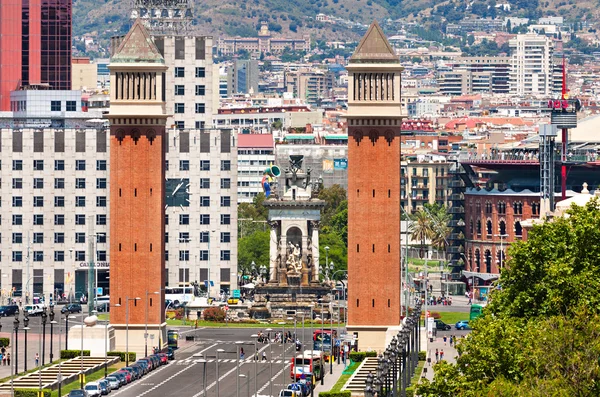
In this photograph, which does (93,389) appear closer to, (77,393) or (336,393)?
(77,393)

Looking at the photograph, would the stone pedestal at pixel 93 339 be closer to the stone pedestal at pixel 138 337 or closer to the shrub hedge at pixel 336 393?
the stone pedestal at pixel 138 337

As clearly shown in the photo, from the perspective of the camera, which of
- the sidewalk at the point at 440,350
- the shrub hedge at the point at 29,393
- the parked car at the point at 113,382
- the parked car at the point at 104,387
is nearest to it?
the shrub hedge at the point at 29,393

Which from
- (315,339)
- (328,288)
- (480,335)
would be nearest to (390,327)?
(315,339)

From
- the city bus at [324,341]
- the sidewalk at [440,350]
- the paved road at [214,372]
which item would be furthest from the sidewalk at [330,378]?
the sidewalk at [440,350]

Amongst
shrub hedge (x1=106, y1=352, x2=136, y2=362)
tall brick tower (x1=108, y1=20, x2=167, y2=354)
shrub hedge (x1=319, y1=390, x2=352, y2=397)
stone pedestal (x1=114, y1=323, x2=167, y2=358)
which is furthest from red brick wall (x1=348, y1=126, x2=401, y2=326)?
shrub hedge (x1=319, y1=390, x2=352, y2=397)

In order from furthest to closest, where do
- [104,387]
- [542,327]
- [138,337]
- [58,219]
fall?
[58,219]
[138,337]
[104,387]
[542,327]

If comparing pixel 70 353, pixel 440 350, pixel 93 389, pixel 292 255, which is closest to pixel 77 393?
pixel 93 389
